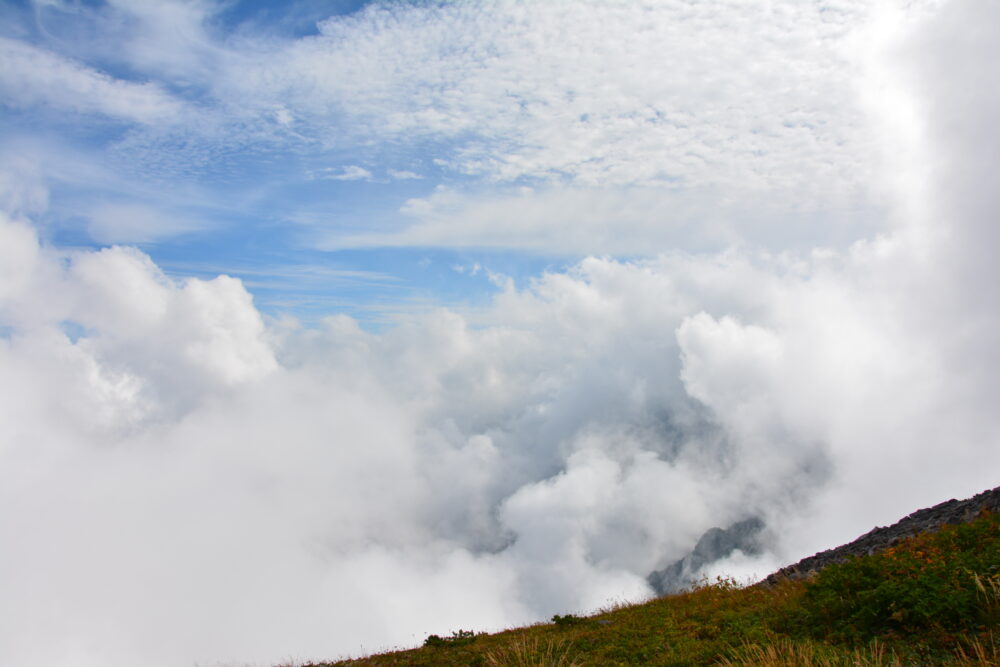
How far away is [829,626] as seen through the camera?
10250 mm

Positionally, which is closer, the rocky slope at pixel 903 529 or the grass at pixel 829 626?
the grass at pixel 829 626

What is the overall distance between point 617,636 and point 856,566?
5.38 metres

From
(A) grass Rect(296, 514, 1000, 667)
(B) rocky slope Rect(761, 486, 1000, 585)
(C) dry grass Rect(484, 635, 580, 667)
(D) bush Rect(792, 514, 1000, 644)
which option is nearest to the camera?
(A) grass Rect(296, 514, 1000, 667)

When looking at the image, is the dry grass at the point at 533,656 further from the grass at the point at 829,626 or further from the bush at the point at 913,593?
the bush at the point at 913,593

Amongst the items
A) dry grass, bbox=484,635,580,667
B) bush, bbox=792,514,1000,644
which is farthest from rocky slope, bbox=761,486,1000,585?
dry grass, bbox=484,635,580,667

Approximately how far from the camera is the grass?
8422 millimetres

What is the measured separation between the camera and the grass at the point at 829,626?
842cm

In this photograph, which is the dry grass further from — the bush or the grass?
the bush

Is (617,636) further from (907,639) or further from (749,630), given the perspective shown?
(907,639)

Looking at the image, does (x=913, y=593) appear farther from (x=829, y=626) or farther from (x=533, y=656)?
(x=533, y=656)

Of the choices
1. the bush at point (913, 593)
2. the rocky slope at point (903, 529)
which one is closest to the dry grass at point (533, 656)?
the bush at point (913, 593)

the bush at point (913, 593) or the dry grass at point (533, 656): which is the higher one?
the dry grass at point (533, 656)

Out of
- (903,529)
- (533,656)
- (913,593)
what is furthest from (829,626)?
(903,529)

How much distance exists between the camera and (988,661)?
7.20 metres
